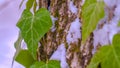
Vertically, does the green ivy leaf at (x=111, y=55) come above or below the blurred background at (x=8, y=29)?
below

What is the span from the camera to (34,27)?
0.57 metres

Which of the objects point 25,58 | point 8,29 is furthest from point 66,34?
point 8,29

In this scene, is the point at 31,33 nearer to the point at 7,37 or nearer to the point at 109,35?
the point at 109,35

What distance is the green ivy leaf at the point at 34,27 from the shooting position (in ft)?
1.81

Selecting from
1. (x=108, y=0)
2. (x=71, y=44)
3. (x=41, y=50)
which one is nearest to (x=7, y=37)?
(x=41, y=50)

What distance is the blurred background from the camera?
5.40ft

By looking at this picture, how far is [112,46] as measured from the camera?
48 cm

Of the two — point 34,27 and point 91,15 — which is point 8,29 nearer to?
point 34,27

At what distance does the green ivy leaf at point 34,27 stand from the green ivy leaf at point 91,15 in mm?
101

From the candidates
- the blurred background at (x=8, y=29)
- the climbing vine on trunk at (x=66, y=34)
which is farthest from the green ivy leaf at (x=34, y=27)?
the blurred background at (x=8, y=29)

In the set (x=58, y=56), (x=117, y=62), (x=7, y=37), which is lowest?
(x=117, y=62)

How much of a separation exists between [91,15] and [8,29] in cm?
127

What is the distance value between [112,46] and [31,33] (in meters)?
0.17

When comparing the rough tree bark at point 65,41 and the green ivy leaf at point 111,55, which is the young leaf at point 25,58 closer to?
the rough tree bark at point 65,41
